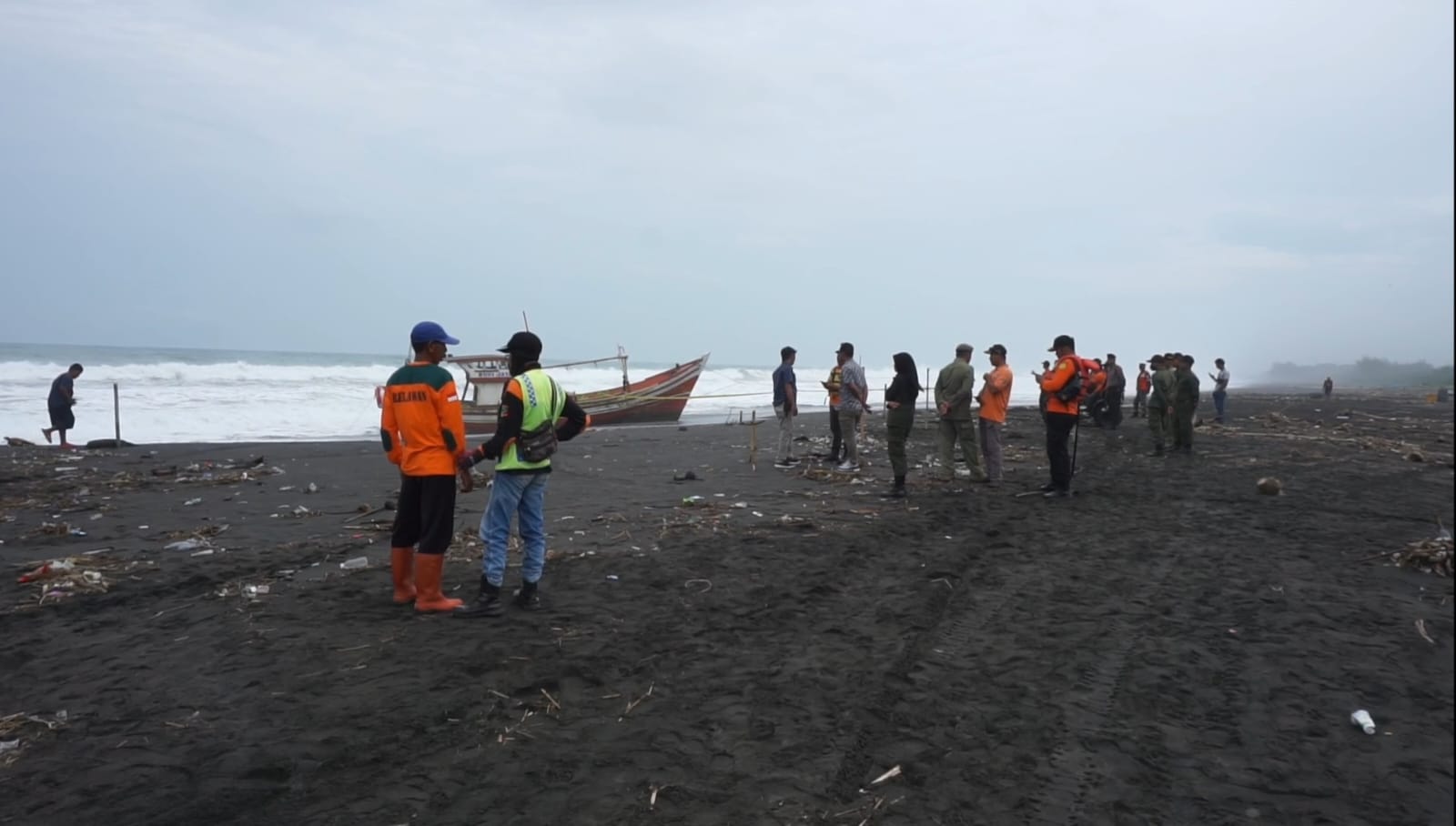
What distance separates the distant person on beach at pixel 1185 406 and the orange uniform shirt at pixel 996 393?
5034 millimetres

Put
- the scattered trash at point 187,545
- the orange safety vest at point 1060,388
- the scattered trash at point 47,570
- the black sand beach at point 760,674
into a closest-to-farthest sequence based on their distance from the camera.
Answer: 1. the black sand beach at point 760,674
2. the scattered trash at point 47,570
3. the scattered trash at point 187,545
4. the orange safety vest at point 1060,388

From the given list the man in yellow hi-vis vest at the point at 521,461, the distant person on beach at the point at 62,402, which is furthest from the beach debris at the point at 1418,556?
the distant person on beach at the point at 62,402

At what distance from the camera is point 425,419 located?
17.8 feet

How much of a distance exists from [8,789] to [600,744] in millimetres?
2282

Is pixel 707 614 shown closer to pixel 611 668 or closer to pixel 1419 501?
pixel 611 668

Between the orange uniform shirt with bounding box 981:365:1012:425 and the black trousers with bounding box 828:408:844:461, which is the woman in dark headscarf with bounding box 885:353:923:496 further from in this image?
the black trousers with bounding box 828:408:844:461

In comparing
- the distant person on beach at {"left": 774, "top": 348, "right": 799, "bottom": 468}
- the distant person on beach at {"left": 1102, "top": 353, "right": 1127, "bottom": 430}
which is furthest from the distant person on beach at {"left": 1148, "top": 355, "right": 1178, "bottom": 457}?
the distant person on beach at {"left": 774, "top": 348, "right": 799, "bottom": 468}

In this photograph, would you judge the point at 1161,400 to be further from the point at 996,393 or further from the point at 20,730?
the point at 20,730

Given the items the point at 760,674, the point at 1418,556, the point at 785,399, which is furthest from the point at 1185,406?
the point at 760,674

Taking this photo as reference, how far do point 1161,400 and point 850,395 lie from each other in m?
6.68

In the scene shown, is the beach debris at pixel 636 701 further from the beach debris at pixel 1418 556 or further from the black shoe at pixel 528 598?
the beach debris at pixel 1418 556

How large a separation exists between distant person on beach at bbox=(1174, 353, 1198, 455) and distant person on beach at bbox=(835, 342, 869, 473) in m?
5.96

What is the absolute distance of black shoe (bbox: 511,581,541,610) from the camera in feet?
18.6

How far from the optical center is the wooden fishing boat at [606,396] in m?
22.5
